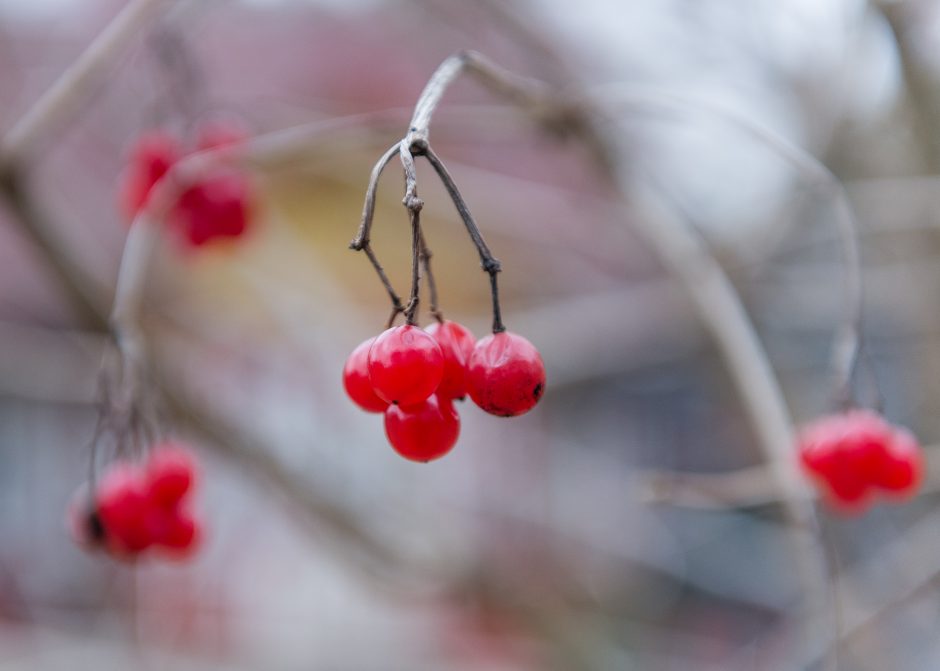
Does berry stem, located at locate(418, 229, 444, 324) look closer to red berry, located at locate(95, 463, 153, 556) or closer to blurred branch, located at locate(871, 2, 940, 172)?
red berry, located at locate(95, 463, 153, 556)

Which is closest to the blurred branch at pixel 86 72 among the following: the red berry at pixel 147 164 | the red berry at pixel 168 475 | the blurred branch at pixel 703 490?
the red berry at pixel 147 164

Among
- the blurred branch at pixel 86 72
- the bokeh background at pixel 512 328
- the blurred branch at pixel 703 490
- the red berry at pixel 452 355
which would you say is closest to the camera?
the red berry at pixel 452 355

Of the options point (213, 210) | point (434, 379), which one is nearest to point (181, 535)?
point (213, 210)

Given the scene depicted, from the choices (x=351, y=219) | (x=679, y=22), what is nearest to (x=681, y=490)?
(x=679, y=22)

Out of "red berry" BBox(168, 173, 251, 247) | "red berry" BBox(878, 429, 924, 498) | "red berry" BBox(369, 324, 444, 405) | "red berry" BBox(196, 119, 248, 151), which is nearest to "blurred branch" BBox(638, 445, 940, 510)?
"red berry" BBox(878, 429, 924, 498)

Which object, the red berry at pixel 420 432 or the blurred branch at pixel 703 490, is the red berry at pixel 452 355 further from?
the blurred branch at pixel 703 490

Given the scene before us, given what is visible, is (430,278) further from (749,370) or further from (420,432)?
(749,370)
